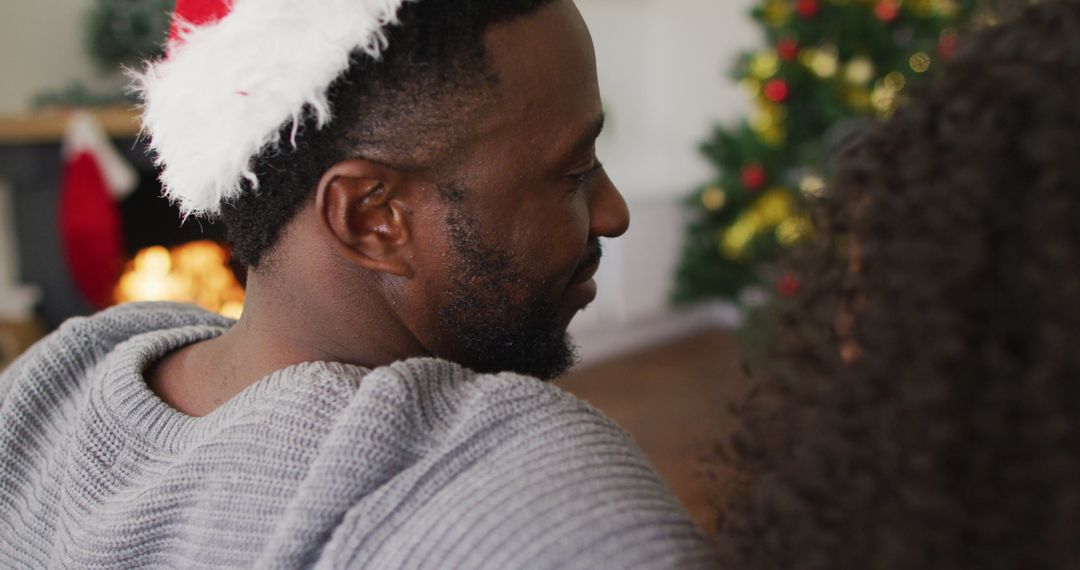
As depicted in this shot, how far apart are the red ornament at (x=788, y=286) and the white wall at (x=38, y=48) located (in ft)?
9.61

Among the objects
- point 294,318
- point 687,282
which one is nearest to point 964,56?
point 294,318

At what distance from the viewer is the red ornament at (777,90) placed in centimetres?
321

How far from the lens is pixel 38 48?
117 inches

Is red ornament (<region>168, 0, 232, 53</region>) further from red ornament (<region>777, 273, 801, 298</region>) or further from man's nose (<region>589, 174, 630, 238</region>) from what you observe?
red ornament (<region>777, 273, 801, 298</region>)

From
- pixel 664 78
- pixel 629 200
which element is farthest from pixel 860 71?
pixel 664 78

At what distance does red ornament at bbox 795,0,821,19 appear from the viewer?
3107mm

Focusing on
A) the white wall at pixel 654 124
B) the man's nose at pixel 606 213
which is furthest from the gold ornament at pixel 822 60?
the man's nose at pixel 606 213

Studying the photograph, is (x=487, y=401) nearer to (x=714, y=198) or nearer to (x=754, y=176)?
(x=754, y=176)

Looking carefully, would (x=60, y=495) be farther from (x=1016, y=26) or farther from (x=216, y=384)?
(x=1016, y=26)

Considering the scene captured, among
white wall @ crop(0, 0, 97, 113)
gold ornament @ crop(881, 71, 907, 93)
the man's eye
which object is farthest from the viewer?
gold ornament @ crop(881, 71, 907, 93)

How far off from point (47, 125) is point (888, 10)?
2.52m

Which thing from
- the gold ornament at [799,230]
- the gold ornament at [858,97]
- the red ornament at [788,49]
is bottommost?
the gold ornament at [858,97]

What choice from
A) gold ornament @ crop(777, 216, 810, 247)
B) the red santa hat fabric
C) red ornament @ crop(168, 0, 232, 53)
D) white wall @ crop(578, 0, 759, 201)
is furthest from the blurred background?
gold ornament @ crop(777, 216, 810, 247)

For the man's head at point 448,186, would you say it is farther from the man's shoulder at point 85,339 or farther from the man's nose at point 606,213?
the man's shoulder at point 85,339
